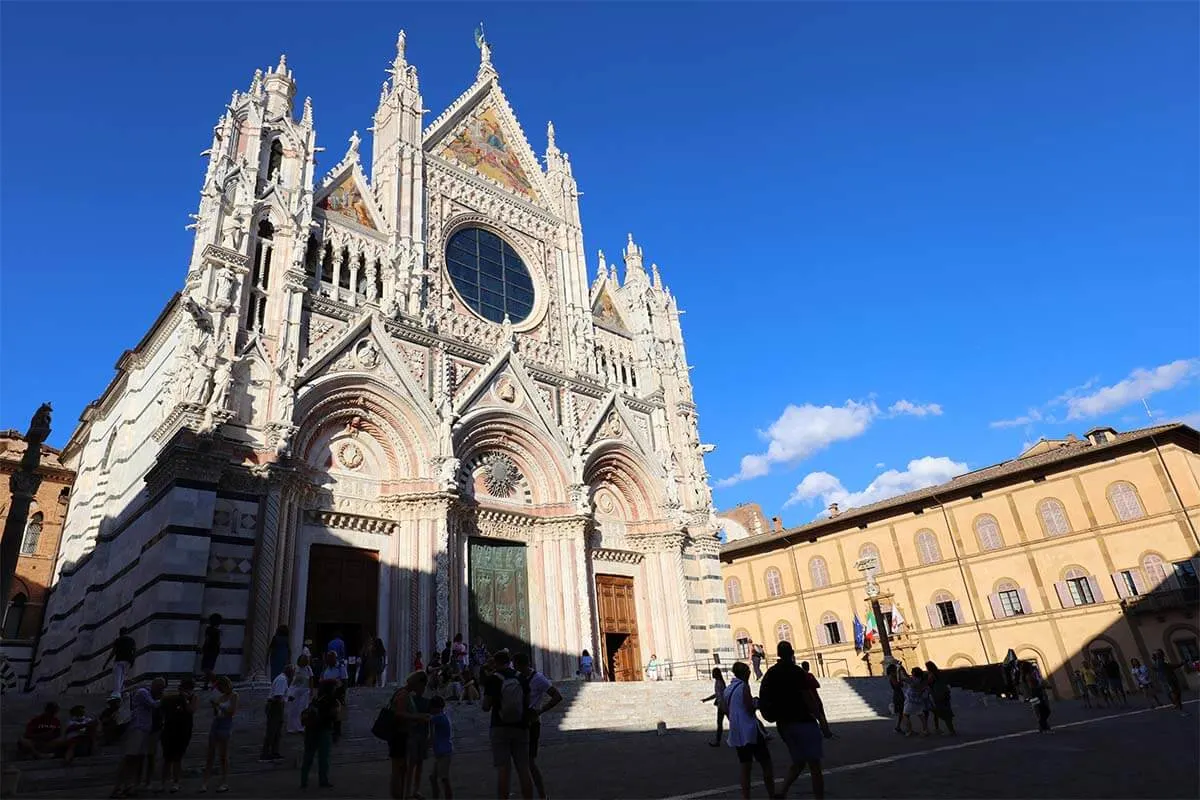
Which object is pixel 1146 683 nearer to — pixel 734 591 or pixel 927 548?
pixel 927 548

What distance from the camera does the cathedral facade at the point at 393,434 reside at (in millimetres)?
15375

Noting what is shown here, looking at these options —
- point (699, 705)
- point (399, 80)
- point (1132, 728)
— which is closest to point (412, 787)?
point (699, 705)

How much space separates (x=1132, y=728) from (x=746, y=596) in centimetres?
2793

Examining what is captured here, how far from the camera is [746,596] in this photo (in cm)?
3928

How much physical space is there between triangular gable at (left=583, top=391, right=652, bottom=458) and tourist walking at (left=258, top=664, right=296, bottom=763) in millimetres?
14785

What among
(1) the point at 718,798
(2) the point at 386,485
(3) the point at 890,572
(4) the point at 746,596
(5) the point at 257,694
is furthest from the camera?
(4) the point at 746,596

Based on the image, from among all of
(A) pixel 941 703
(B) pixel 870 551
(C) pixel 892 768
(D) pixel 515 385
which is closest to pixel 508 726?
(C) pixel 892 768

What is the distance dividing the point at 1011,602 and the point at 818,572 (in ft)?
28.0

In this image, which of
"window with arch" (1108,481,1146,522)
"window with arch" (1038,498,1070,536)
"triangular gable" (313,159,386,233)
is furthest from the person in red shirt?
"window with arch" (1108,481,1146,522)

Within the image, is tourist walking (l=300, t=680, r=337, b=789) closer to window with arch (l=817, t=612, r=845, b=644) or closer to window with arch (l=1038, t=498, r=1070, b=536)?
window with arch (l=1038, t=498, r=1070, b=536)

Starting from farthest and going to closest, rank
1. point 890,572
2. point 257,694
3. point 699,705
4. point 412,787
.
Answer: point 890,572 < point 699,705 < point 257,694 < point 412,787

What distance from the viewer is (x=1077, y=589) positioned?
29.1 m

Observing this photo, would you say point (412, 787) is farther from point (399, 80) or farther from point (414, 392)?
point (399, 80)

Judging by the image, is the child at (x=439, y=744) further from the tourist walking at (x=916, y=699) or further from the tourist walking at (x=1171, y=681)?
the tourist walking at (x=1171, y=681)
